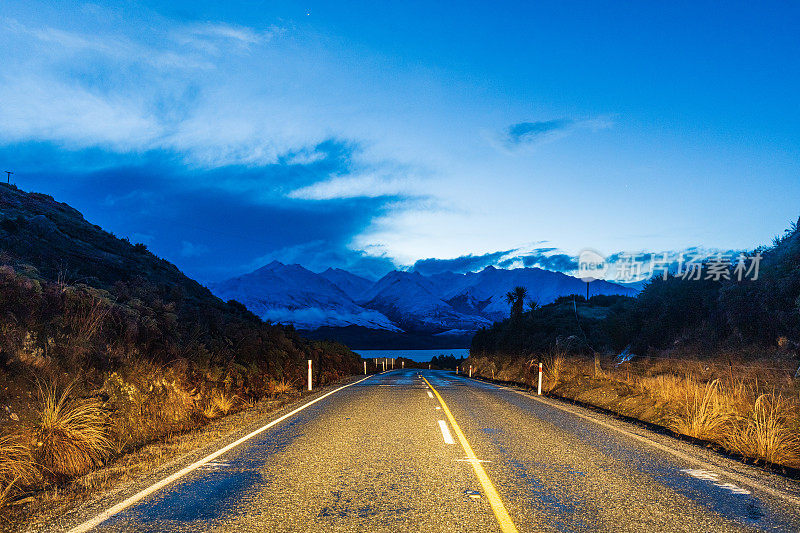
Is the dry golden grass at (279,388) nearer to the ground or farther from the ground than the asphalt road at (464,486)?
nearer to the ground

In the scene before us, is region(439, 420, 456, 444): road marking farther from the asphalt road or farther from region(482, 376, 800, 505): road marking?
region(482, 376, 800, 505): road marking

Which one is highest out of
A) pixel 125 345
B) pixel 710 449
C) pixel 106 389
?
pixel 125 345

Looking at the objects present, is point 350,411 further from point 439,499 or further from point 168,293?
point 168,293

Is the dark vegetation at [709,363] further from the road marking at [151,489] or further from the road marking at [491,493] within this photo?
the road marking at [151,489]

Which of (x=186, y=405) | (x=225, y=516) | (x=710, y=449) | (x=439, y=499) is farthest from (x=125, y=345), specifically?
(x=710, y=449)

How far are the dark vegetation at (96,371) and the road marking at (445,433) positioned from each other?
5015mm

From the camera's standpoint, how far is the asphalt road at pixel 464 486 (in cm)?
486

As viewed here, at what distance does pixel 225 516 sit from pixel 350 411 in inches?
306

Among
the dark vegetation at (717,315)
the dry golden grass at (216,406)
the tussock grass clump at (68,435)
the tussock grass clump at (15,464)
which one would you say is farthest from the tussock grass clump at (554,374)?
the tussock grass clump at (15,464)

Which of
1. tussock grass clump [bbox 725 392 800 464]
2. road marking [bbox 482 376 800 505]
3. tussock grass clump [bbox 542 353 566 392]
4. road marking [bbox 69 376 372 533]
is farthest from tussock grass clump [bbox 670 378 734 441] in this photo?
tussock grass clump [bbox 542 353 566 392]

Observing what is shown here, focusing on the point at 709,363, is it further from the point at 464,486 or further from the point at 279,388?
the point at 464,486

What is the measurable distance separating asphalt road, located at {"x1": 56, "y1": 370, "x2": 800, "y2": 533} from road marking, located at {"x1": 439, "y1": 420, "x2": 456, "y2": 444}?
34 mm

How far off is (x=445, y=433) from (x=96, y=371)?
20.8ft

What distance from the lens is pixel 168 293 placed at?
19.8 metres
